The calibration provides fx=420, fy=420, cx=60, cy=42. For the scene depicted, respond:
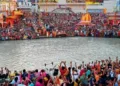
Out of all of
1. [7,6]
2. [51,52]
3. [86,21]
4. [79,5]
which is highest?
[7,6]

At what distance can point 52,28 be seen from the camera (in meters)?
36.5

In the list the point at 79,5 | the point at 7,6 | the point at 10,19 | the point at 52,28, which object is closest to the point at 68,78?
the point at 52,28

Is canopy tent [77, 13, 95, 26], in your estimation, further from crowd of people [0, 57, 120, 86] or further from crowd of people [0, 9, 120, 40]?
crowd of people [0, 57, 120, 86]

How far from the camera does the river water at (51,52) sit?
2097cm

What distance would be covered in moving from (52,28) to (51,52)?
11.4 meters

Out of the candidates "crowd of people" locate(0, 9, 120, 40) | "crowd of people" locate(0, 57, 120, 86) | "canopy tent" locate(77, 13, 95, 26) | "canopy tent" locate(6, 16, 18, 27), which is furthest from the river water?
"crowd of people" locate(0, 57, 120, 86)

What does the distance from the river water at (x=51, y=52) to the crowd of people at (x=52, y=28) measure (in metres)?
2.26

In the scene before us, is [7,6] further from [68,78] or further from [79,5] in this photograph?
[68,78]

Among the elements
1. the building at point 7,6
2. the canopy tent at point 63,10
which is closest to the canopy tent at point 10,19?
the building at point 7,6

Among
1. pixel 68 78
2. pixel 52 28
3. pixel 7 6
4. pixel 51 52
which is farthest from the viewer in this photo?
pixel 7 6

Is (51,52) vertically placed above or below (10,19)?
below

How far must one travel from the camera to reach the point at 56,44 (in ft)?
97.3

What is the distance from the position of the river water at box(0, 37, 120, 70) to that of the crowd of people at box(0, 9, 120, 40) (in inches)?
89.0

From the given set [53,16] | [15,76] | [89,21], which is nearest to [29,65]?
[15,76]
